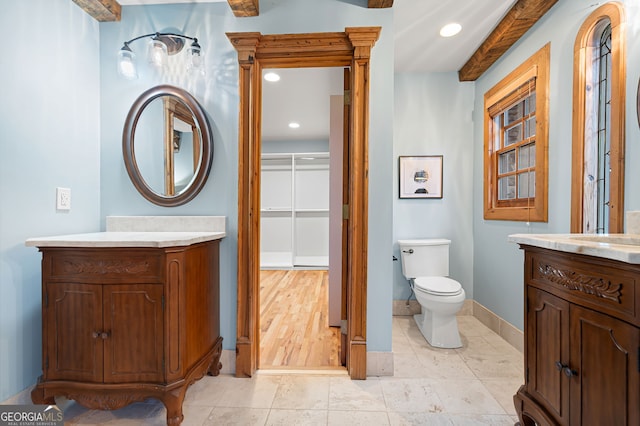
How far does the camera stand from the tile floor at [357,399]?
141 centimetres

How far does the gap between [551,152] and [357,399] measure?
201cm

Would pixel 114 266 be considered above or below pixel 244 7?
below

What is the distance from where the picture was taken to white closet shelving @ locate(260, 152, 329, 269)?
514 centimetres

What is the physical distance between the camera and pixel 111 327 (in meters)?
1.31

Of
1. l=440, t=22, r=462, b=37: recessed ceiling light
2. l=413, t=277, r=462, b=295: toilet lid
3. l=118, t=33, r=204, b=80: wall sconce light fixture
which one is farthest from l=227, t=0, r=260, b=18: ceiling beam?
l=413, t=277, r=462, b=295: toilet lid

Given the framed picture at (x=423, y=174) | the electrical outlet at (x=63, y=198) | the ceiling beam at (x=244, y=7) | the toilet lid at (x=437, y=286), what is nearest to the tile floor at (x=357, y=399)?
the toilet lid at (x=437, y=286)

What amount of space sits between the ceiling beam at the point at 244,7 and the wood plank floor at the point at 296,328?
7.57 feet

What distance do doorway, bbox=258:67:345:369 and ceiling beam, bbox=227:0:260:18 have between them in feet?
1.86

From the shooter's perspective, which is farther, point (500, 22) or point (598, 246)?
point (500, 22)

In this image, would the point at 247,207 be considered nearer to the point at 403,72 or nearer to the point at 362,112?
the point at 362,112

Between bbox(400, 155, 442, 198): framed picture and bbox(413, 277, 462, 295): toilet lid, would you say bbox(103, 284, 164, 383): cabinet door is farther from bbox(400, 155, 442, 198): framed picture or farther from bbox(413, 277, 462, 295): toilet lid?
bbox(400, 155, 442, 198): framed picture

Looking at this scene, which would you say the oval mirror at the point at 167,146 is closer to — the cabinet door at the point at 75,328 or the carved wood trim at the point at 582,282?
the cabinet door at the point at 75,328

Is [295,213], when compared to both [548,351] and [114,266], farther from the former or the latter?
[548,351]

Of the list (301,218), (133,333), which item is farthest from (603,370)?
(301,218)
